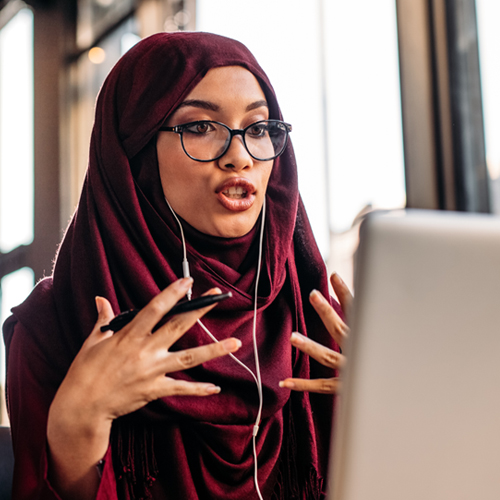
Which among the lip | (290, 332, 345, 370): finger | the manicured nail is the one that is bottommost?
(290, 332, 345, 370): finger

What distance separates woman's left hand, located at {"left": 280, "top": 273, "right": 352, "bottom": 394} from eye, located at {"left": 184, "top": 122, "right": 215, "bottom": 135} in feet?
1.19

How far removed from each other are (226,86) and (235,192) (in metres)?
0.19

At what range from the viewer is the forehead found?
3.18ft

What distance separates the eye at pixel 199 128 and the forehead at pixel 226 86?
0.04 m

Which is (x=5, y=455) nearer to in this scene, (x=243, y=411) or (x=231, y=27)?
(x=243, y=411)

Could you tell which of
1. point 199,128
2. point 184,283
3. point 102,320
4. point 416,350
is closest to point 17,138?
point 199,128

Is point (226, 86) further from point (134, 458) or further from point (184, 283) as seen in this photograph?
point (134, 458)

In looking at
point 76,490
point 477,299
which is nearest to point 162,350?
point 76,490

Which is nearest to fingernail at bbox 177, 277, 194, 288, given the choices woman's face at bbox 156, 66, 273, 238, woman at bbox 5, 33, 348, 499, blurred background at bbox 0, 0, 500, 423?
woman at bbox 5, 33, 348, 499

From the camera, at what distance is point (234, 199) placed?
1.00m

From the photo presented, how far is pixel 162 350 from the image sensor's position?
2.58 feet

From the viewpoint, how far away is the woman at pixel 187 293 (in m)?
0.90

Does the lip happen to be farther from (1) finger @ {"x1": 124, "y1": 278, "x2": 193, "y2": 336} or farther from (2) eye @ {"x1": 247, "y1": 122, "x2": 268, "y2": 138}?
(1) finger @ {"x1": 124, "y1": 278, "x2": 193, "y2": 336}

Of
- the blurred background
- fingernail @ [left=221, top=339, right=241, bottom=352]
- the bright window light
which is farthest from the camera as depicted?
the bright window light
